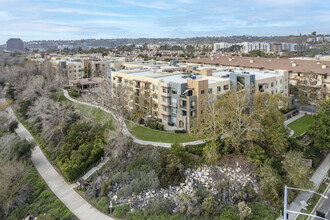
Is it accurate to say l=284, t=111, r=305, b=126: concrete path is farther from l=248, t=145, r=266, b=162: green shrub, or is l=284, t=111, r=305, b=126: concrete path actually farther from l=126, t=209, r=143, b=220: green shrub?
l=126, t=209, r=143, b=220: green shrub

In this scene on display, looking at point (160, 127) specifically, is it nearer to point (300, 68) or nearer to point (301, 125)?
point (301, 125)

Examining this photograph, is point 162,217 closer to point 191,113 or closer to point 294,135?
point 191,113

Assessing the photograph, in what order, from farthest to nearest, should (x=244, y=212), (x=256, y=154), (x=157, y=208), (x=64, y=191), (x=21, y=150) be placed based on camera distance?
(x=21, y=150) < (x=64, y=191) < (x=256, y=154) < (x=157, y=208) < (x=244, y=212)

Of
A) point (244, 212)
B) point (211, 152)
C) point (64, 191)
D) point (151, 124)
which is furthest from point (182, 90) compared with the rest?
point (64, 191)

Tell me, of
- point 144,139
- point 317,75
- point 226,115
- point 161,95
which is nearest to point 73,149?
point 144,139

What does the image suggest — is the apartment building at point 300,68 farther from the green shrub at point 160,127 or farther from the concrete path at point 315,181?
the green shrub at point 160,127

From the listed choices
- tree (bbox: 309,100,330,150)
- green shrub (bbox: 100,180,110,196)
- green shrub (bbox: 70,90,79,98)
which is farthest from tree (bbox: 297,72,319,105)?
green shrub (bbox: 70,90,79,98)
